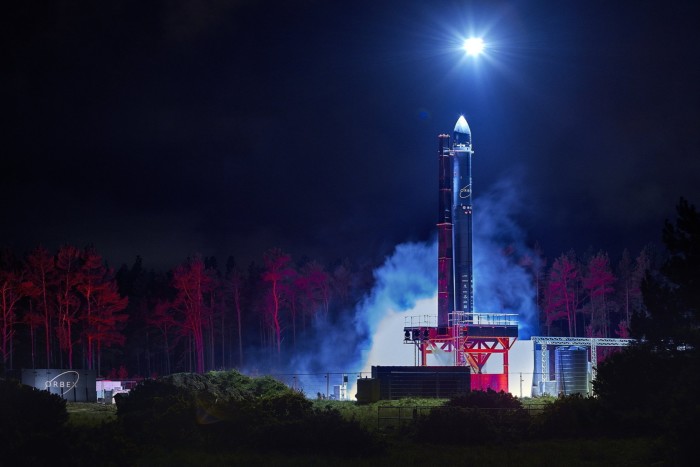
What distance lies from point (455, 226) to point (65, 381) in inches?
1265

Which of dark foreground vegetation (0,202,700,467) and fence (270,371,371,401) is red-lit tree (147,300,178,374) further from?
dark foreground vegetation (0,202,700,467)

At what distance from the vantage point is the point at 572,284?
117m

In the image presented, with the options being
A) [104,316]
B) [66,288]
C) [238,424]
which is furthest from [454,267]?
[238,424]

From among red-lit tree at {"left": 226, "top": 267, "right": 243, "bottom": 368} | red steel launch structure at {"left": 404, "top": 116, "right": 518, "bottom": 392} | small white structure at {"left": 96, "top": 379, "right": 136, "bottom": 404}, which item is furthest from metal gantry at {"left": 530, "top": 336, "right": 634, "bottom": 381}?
red-lit tree at {"left": 226, "top": 267, "right": 243, "bottom": 368}

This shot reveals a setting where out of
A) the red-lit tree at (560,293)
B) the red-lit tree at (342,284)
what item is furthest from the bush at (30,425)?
the red-lit tree at (342,284)

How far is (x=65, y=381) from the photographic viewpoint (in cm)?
6125

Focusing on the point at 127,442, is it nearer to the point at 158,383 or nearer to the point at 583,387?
the point at 158,383

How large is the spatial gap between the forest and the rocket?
31.9 m

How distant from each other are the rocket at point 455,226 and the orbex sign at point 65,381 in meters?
28.6

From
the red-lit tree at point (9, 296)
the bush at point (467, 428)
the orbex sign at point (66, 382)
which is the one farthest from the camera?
the red-lit tree at point (9, 296)

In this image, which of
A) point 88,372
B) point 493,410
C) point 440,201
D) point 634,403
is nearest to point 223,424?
point 493,410

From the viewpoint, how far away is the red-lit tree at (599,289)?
111250 millimetres

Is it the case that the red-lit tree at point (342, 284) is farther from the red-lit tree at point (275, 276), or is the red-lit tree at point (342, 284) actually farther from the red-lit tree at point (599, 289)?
the red-lit tree at point (599, 289)

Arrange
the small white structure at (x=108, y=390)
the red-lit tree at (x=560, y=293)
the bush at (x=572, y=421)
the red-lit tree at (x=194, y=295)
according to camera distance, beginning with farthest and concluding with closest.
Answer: the red-lit tree at (x=560, y=293), the red-lit tree at (x=194, y=295), the small white structure at (x=108, y=390), the bush at (x=572, y=421)
